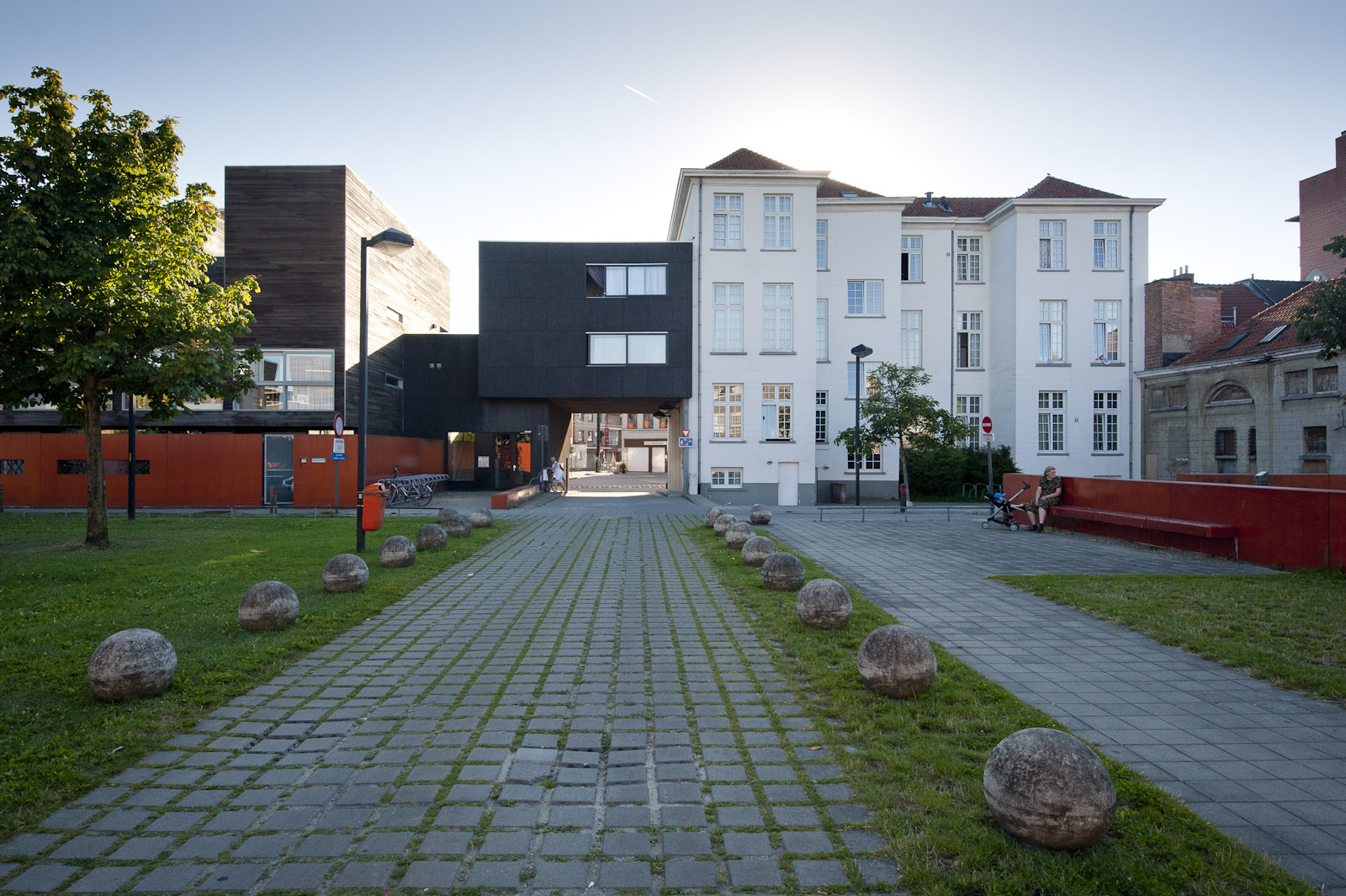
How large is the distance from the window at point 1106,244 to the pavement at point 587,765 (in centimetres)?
3591

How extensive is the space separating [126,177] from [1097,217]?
4059 cm

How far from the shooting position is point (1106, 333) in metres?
37.7

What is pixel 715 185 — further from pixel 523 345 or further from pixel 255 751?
pixel 255 751

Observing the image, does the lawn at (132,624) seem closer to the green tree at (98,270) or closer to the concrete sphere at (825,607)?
the green tree at (98,270)

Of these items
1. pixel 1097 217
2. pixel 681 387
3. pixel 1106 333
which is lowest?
pixel 681 387

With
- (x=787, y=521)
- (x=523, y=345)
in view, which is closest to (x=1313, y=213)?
(x=787, y=521)

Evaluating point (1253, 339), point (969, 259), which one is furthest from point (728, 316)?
point (1253, 339)

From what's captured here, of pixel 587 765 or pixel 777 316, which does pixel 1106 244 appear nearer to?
pixel 777 316

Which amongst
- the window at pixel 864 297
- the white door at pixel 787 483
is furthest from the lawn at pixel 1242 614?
the window at pixel 864 297

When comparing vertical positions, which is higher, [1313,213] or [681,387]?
[1313,213]

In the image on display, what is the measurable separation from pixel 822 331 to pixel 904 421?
8.19 m

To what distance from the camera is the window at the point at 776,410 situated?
34969 mm

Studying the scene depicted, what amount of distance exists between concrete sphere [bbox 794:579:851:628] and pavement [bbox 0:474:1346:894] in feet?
A: 2.15

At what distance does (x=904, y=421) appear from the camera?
30.9 meters
